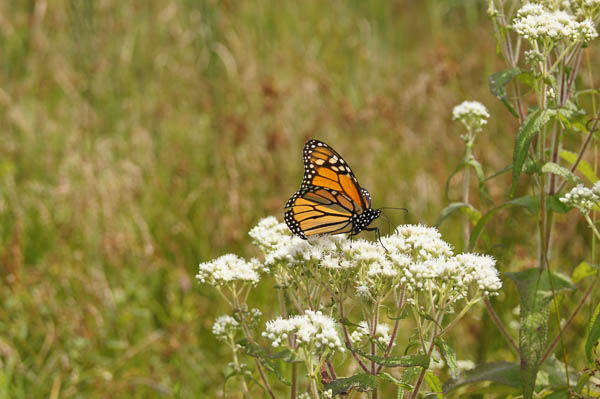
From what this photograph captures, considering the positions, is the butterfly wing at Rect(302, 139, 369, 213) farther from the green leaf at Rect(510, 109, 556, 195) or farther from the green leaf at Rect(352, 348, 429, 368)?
the green leaf at Rect(352, 348, 429, 368)

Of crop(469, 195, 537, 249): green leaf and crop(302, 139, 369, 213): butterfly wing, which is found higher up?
crop(302, 139, 369, 213): butterfly wing

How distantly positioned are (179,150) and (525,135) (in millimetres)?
5461

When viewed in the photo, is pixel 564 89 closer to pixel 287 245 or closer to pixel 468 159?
pixel 468 159

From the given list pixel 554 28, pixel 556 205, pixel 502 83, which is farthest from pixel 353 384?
pixel 554 28

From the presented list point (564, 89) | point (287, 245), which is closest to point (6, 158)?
point (287, 245)

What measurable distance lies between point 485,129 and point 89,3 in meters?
5.98

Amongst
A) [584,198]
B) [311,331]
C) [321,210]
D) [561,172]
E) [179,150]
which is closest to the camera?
[311,331]

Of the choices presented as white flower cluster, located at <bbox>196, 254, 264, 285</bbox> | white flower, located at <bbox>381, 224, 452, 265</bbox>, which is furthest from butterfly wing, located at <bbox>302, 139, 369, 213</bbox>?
white flower cluster, located at <bbox>196, 254, 264, 285</bbox>

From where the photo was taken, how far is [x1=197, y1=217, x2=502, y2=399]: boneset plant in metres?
2.60

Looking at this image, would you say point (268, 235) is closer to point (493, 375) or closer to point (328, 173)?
point (328, 173)

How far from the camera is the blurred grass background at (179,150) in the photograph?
5328mm

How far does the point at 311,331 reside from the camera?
8.39ft

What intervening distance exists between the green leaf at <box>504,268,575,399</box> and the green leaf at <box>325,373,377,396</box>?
0.89m

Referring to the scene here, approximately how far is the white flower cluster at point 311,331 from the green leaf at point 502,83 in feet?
5.53
